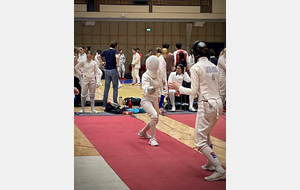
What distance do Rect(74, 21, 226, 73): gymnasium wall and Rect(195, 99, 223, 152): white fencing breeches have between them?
18.9 m

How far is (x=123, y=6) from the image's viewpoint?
17078mm

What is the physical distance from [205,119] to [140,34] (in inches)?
766

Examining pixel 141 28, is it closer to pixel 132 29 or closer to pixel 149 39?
pixel 132 29

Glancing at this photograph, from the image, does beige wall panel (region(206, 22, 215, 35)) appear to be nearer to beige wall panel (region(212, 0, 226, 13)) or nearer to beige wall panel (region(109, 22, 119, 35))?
beige wall panel (region(109, 22, 119, 35))

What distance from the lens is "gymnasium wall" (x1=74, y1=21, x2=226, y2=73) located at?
23.4 m

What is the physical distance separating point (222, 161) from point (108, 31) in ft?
61.1

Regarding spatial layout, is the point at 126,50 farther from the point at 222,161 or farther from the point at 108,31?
the point at 222,161

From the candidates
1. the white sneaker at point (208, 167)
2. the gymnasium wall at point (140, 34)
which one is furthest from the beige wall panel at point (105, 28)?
the white sneaker at point (208, 167)

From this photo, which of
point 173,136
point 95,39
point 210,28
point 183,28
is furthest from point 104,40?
point 173,136

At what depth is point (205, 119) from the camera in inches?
187

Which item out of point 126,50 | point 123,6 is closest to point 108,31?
point 126,50

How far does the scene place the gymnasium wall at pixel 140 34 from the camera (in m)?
23.4

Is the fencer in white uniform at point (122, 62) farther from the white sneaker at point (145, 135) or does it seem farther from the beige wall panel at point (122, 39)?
the white sneaker at point (145, 135)

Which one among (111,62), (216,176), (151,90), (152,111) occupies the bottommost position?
(216,176)
